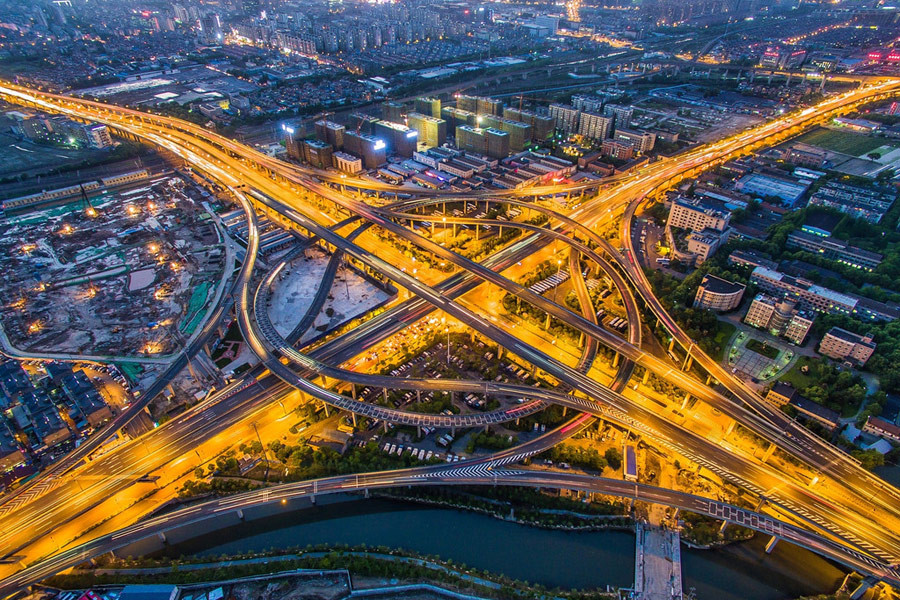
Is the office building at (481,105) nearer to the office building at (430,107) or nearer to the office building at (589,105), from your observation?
the office building at (430,107)

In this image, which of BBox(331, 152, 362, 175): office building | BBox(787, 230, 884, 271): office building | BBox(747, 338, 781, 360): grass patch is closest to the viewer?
BBox(747, 338, 781, 360): grass patch

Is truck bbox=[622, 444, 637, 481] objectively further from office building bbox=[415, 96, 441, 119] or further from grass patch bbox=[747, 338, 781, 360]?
office building bbox=[415, 96, 441, 119]

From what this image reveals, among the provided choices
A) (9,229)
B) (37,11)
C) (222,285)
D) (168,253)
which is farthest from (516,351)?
(37,11)

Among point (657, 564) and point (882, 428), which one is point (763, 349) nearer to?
point (882, 428)

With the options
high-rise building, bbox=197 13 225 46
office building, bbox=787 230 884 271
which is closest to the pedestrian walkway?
office building, bbox=787 230 884 271

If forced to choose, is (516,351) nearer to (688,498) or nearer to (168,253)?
(688,498)

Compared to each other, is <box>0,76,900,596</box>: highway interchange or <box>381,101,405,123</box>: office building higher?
<box>381,101,405,123</box>: office building

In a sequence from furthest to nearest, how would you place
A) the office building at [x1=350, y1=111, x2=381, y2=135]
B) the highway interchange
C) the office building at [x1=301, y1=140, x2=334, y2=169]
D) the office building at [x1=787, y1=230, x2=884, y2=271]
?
the office building at [x1=350, y1=111, x2=381, y2=135] → the office building at [x1=301, y1=140, x2=334, y2=169] → the office building at [x1=787, y1=230, x2=884, y2=271] → the highway interchange
